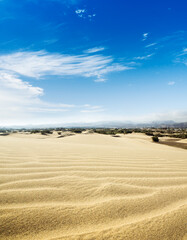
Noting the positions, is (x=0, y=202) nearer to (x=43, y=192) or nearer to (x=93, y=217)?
(x=43, y=192)

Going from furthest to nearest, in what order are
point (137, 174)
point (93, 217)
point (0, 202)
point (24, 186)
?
1. point (137, 174)
2. point (24, 186)
3. point (0, 202)
4. point (93, 217)

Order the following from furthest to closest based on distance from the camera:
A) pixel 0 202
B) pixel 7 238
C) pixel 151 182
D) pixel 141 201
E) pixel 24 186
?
pixel 151 182
pixel 24 186
pixel 141 201
pixel 0 202
pixel 7 238

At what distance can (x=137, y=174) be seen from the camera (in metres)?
2.28

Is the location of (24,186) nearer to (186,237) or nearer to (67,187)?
(67,187)

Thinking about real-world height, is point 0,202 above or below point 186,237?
above

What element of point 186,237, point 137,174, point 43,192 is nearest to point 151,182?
point 137,174

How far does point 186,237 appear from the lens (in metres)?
1.00

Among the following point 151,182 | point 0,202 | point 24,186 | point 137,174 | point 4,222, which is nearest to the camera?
point 4,222

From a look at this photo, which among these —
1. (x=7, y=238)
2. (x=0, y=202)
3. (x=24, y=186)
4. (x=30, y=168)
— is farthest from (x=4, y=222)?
(x=30, y=168)

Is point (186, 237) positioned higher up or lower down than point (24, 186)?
lower down

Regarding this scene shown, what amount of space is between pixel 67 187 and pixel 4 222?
0.71 metres

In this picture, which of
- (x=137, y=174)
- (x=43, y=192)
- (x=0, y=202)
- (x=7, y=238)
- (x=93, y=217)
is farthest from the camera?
(x=137, y=174)

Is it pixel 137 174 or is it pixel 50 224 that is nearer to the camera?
pixel 50 224

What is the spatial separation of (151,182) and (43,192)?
1.35m
